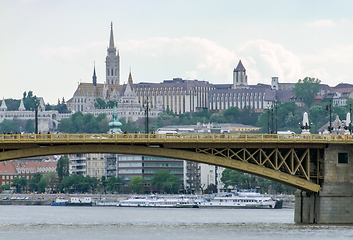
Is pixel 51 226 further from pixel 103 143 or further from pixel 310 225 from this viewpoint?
pixel 310 225

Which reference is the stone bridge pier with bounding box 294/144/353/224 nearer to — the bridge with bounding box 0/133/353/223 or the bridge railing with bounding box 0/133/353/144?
the bridge with bounding box 0/133/353/223

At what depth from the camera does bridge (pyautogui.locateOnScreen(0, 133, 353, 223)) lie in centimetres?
10475

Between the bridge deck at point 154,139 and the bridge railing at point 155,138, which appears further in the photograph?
the bridge railing at point 155,138

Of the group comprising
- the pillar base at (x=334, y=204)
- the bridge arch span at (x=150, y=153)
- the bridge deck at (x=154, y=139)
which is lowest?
the pillar base at (x=334, y=204)

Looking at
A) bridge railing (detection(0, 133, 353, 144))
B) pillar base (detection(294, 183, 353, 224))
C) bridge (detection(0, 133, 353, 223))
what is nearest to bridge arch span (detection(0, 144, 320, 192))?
bridge (detection(0, 133, 353, 223))

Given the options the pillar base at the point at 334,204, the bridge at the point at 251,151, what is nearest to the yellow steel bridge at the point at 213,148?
the bridge at the point at 251,151

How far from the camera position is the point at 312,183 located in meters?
107

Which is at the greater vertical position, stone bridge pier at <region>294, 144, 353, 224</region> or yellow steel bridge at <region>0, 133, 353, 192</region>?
yellow steel bridge at <region>0, 133, 353, 192</region>

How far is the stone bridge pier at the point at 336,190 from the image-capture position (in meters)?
107

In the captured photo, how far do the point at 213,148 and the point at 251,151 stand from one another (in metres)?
4.46

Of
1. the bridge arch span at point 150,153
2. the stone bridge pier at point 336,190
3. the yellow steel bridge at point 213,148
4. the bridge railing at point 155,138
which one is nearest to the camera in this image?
the bridge railing at point 155,138

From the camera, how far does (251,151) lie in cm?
10919

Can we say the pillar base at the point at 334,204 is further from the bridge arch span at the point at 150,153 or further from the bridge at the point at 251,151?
the bridge arch span at the point at 150,153

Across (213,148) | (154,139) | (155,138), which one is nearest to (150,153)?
(155,138)
